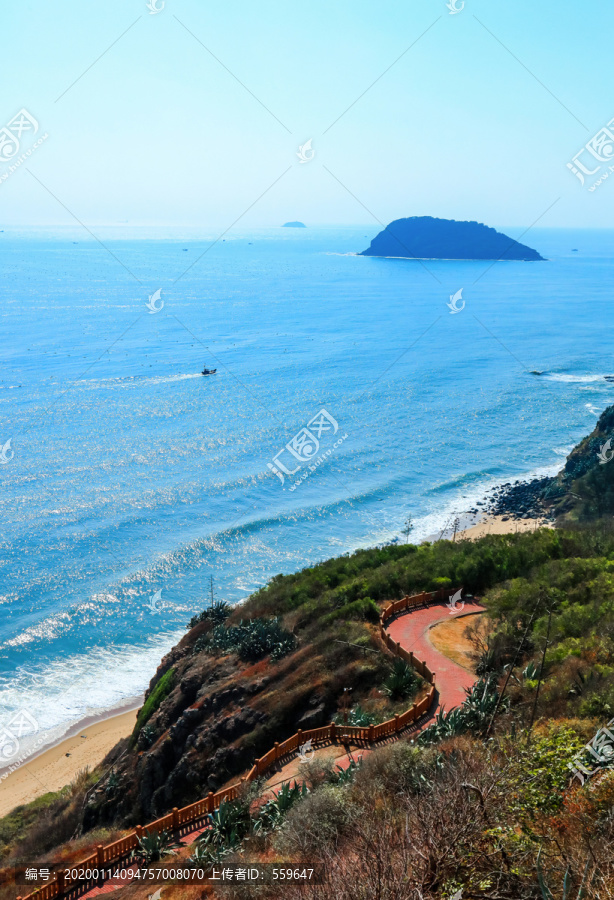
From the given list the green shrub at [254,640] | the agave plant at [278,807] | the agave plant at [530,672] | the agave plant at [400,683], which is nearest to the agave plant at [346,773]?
the agave plant at [278,807]

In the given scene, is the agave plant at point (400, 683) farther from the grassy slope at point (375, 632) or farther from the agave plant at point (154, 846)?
the agave plant at point (154, 846)

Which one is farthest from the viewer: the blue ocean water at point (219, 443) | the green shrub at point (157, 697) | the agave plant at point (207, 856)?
the blue ocean water at point (219, 443)

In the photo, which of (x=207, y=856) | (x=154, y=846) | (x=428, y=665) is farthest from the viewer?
(x=428, y=665)

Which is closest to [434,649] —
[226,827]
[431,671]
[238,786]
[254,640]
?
[431,671]

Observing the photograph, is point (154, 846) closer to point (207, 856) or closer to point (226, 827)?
point (226, 827)

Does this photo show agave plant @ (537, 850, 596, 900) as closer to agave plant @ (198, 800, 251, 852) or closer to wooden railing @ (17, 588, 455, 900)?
agave plant @ (198, 800, 251, 852)

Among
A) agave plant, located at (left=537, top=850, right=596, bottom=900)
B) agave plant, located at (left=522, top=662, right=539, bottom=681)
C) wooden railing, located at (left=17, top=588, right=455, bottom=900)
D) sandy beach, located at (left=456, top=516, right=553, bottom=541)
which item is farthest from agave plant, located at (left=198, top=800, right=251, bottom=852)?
sandy beach, located at (left=456, top=516, right=553, bottom=541)

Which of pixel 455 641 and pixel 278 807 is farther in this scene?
pixel 455 641
